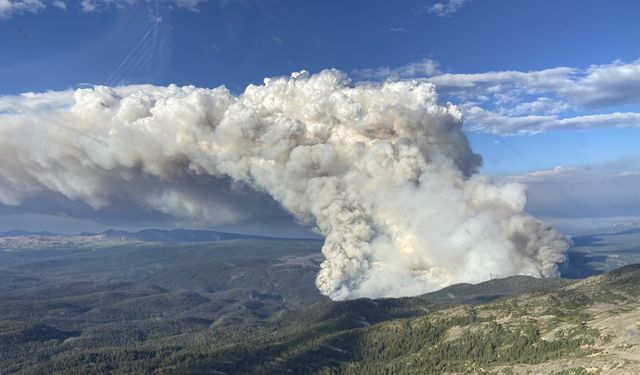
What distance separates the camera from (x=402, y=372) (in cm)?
19425

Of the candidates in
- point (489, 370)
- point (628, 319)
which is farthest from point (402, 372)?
point (628, 319)

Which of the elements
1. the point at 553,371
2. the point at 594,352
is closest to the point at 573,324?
the point at 594,352

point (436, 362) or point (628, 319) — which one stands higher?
point (628, 319)

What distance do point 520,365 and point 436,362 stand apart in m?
35.0

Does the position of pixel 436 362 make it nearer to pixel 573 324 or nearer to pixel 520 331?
pixel 520 331

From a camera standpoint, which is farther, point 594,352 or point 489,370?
point 489,370

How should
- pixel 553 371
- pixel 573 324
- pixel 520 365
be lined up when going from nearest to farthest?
1. pixel 553 371
2. pixel 520 365
3. pixel 573 324

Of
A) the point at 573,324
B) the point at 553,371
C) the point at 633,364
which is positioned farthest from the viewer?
the point at 573,324

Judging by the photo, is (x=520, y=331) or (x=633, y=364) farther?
(x=520, y=331)

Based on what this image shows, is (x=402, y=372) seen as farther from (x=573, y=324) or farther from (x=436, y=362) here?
(x=573, y=324)

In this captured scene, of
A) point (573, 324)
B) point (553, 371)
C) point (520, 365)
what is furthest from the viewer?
point (573, 324)

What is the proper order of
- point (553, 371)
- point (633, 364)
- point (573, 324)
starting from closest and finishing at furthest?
point (633, 364) < point (553, 371) < point (573, 324)

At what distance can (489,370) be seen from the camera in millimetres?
168750

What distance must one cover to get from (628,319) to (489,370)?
4570 centimetres
